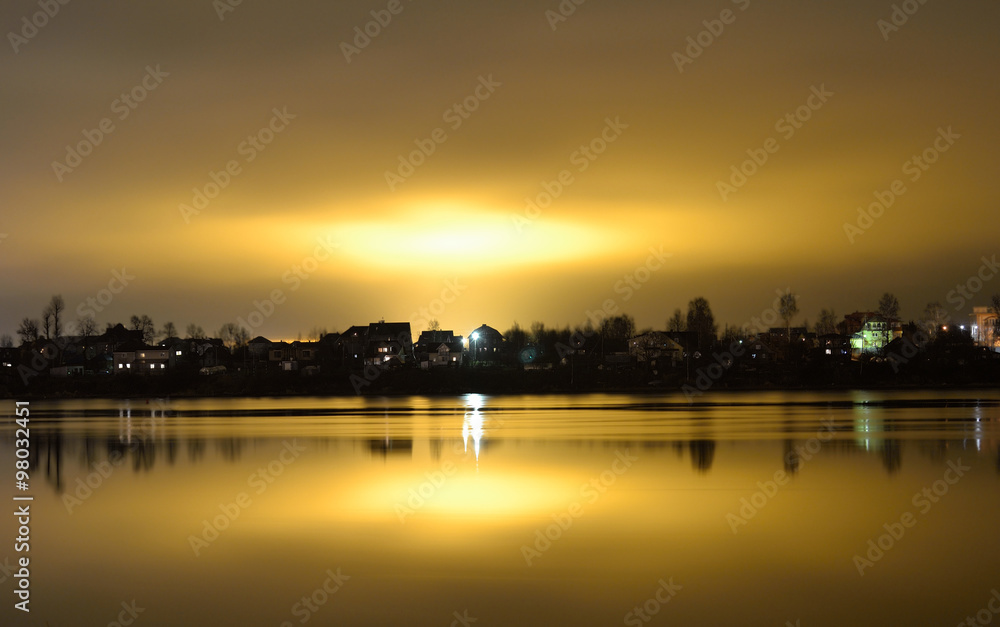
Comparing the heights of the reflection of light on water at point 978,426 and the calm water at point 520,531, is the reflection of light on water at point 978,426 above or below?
below

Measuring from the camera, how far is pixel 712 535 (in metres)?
18.6

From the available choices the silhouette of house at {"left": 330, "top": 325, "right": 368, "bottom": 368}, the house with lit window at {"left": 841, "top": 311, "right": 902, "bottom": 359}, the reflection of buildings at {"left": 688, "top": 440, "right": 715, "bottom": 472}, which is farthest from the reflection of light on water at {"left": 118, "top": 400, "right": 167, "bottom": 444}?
the house with lit window at {"left": 841, "top": 311, "right": 902, "bottom": 359}

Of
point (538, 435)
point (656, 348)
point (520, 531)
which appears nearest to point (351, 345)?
point (656, 348)

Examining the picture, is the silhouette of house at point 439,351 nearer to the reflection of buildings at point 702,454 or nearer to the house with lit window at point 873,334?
the house with lit window at point 873,334

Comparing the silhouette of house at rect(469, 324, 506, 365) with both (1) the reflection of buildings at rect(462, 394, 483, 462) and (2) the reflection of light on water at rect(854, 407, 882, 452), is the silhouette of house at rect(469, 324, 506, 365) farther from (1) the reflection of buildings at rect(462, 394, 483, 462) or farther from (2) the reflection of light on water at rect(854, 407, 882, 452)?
(2) the reflection of light on water at rect(854, 407, 882, 452)

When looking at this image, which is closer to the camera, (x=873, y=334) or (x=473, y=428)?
(x=473, y=428)

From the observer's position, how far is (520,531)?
1908cm

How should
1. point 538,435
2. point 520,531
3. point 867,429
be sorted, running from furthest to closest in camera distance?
point 867,429 → point 538,435 → point 520,531

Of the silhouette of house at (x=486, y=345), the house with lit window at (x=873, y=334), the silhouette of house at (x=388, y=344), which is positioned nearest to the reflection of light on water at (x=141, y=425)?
the silhouette of house at (x=388, y=344)

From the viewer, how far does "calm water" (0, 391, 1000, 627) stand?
13.9m

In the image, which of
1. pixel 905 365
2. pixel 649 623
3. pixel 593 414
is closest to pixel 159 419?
pixel 593 414

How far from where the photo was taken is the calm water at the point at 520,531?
13.9 metres

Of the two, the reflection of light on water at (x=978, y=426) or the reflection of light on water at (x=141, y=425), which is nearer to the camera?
the reflection of light on water at (x=978, y=426)

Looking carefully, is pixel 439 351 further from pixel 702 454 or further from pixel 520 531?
pixel 520 531
